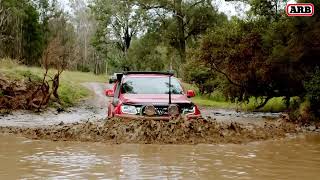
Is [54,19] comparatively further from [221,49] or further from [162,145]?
[162,145]

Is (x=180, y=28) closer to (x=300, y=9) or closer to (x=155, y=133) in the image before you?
(x=300, y=9)

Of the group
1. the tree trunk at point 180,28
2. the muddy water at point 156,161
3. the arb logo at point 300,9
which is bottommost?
the muddy water at point 156,161

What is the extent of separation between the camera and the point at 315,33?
18.9 m

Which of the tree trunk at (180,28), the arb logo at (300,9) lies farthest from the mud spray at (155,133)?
the tree trunk at (180,28)

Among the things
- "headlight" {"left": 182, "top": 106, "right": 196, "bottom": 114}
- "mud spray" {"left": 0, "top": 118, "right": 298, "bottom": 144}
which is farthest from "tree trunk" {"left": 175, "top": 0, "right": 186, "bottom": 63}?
"headlight" {"left": 182, "top": 106, "right": 196, "bottom": 114}

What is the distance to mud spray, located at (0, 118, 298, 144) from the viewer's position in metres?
11.2

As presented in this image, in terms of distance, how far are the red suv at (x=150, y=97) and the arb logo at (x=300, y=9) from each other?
26.5 ft

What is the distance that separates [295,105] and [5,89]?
41.4 ft

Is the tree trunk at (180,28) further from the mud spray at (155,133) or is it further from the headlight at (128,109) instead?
the headlight at (128,109)

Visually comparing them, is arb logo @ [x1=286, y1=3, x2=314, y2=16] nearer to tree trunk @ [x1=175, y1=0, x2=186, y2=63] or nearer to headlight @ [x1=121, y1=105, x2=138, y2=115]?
headlight @ [x1=121, y1=105, x2=138, y2=115]

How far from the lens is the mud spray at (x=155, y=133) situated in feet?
36.9

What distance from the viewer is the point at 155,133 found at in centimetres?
1129

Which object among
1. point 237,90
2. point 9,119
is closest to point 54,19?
point 237,90

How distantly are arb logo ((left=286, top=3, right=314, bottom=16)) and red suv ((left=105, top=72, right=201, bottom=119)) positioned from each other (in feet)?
26.5
